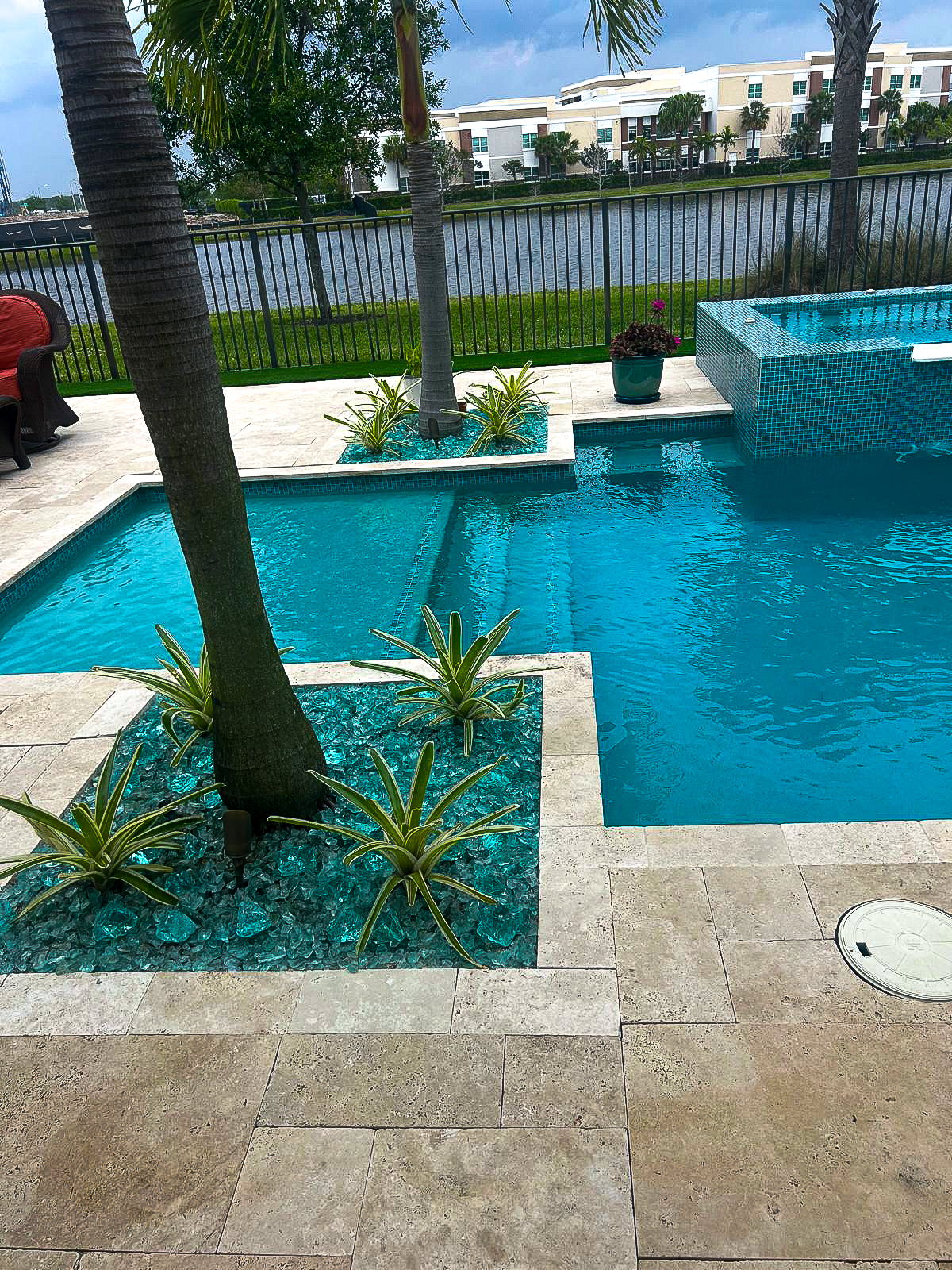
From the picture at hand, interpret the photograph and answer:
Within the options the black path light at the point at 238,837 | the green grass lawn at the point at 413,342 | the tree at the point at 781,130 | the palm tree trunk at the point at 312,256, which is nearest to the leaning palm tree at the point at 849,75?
the green grass lawn at the point at 413,342

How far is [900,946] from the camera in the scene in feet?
8.58

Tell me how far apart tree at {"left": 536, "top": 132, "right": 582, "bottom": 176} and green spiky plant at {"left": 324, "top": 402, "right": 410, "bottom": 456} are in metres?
68.5

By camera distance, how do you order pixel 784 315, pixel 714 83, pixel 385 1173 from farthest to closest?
pixel 714 83
pixel 784 315
pixel 385 1173

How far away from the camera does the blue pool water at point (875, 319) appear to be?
881cm

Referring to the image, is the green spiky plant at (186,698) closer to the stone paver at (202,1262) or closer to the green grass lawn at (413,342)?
the stone paver at (202,1262)

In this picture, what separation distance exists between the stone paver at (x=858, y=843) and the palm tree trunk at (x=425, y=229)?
→ 5622 mm

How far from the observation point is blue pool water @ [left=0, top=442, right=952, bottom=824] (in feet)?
12.9

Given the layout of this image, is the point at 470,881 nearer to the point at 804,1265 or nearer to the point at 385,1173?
the point at 385,1173

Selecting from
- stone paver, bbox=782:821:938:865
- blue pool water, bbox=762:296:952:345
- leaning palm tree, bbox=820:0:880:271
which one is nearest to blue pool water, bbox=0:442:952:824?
stone paver, bbox=782:821:938:865

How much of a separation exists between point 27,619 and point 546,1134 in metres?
4.94

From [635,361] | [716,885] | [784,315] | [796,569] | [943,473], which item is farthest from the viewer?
[784,315]

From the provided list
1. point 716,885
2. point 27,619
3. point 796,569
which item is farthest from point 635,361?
point 716,885

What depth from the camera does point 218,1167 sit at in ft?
7.10

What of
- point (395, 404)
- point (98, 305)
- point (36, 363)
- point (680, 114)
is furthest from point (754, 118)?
point (36, 363)
